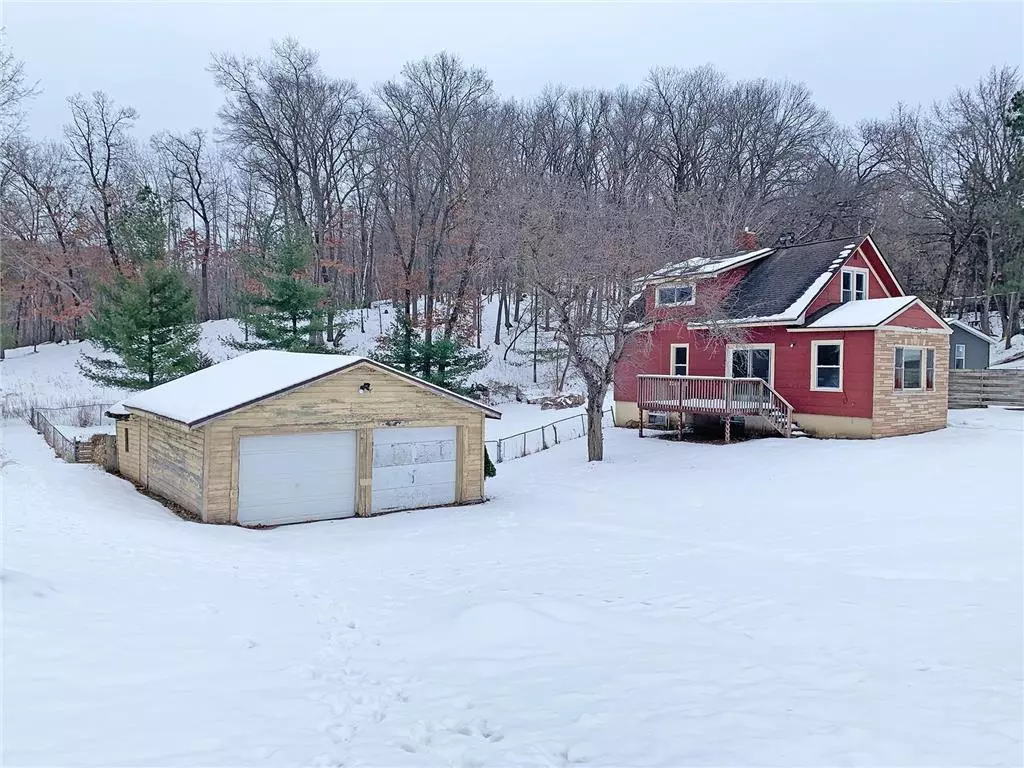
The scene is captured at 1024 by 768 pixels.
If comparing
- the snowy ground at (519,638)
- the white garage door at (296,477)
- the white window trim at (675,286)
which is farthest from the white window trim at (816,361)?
the white garage door at (296,477)

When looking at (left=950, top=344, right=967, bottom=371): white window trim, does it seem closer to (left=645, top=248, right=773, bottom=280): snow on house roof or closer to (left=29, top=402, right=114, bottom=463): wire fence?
(left=645, top=248, right=773, bottom=280): snow on house roof

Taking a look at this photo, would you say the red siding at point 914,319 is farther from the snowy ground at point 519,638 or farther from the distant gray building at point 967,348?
the distant gray building at point 967,348

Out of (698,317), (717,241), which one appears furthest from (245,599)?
(717,241)

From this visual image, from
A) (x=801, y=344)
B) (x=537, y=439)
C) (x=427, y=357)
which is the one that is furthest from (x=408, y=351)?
(x=801, y=344)

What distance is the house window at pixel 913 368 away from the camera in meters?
21.1

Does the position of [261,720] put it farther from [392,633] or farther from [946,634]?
[946,634]

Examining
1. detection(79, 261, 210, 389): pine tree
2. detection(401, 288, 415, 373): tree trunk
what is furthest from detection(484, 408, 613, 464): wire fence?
detection(79, 261, 210, 389): pine tree

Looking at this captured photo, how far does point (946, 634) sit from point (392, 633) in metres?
5.55

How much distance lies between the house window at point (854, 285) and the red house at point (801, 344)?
0.04 metres

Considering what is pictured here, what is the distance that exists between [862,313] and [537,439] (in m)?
12.0

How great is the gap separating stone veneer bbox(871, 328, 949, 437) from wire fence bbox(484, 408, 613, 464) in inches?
328

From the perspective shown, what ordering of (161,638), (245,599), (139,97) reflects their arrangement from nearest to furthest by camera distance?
(161,638)
(245,599)
(139,97)

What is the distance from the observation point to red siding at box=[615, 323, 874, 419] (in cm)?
2056

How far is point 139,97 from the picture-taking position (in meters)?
48.2
